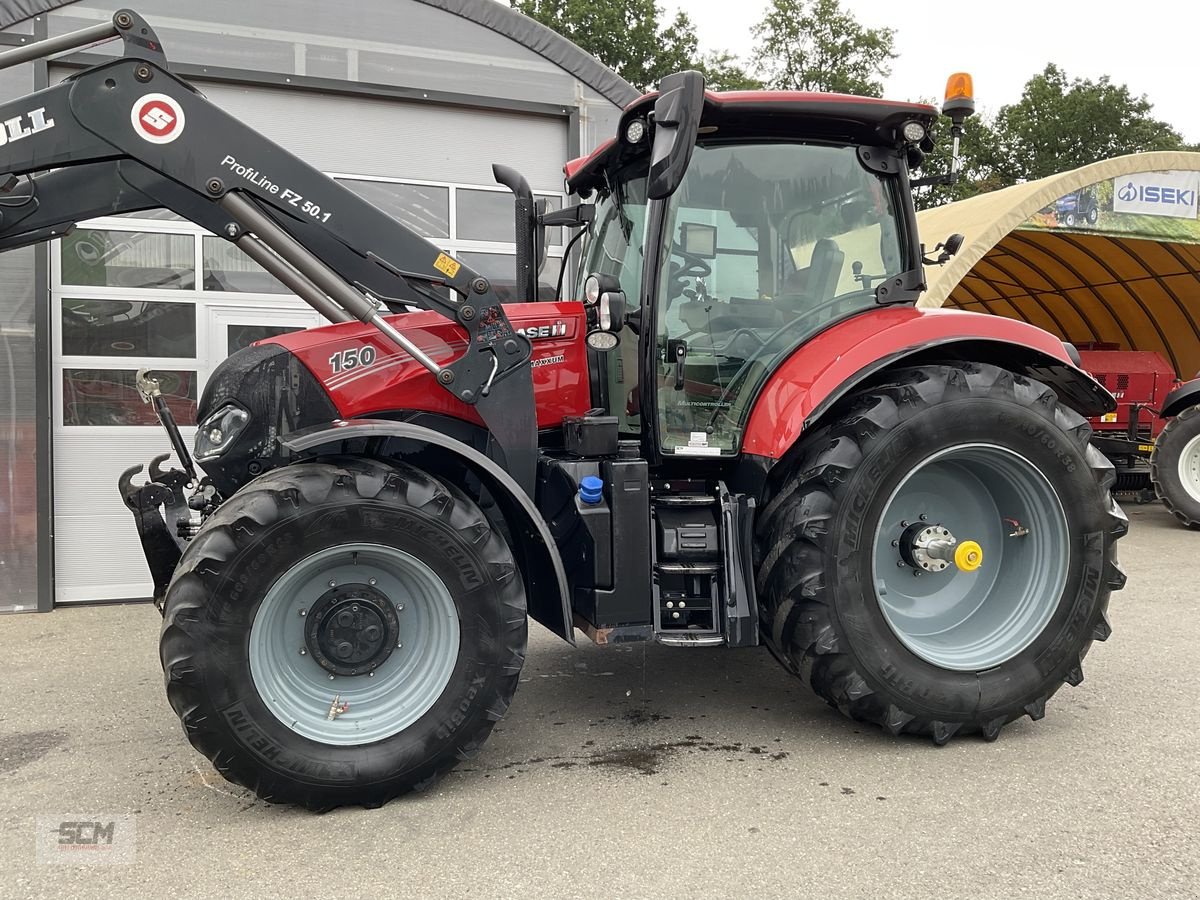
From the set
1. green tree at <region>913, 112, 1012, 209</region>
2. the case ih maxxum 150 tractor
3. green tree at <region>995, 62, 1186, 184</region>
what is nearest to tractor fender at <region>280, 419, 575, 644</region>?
the case ih maxxum 150 tractor

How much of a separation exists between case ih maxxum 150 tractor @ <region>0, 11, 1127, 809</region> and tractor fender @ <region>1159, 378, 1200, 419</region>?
22.1 ft

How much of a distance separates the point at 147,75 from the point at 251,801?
2.49 meters

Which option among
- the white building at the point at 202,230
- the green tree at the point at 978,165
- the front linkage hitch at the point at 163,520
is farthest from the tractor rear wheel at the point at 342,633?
the green tree at the point at 978,165

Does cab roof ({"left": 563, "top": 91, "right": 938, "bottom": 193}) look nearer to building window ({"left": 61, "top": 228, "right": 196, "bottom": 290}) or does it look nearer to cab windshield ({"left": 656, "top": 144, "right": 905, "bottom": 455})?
cab windshield ({"left": 656, "top": 144, "right": 905, "bottom": 455})

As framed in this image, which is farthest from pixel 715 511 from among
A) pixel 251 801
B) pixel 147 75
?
pixel 147 75

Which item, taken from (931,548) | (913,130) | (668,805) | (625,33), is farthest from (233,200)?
(625,33)

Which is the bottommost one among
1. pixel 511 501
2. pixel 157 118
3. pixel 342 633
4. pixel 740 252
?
pixel 342 633

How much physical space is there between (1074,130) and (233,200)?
3537 cm

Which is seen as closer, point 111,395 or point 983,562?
point 983,562

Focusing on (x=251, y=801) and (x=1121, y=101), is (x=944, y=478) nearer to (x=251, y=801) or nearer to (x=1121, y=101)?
(x=251, y=801)

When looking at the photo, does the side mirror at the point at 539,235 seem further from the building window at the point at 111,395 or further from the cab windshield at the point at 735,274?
the building window at the point at 111,395

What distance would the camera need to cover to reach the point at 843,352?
3498 mm

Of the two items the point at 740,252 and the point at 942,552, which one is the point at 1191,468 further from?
the point at 740,252

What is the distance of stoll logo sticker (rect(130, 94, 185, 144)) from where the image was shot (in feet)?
9.91
